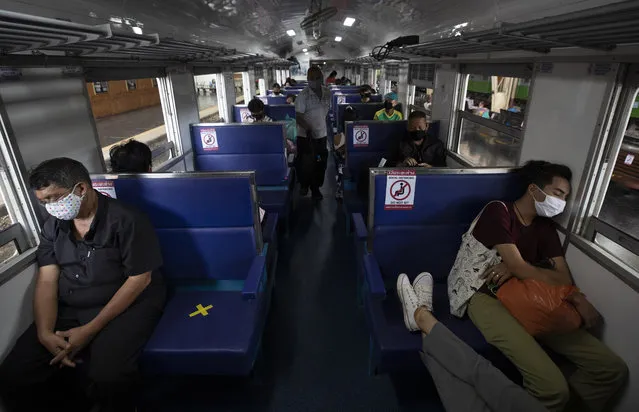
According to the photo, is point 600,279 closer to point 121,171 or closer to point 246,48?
point 121,171

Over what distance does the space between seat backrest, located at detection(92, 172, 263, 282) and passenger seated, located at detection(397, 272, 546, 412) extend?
4.62 ft

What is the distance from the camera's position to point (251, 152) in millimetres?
4566

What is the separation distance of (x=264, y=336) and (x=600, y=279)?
242cm

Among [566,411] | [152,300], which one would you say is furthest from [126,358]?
[566,411]

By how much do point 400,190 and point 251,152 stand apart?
2681 mm

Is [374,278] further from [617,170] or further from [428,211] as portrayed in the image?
[617,170]

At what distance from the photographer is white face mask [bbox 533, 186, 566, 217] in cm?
203

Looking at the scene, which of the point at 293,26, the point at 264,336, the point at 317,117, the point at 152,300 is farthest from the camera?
the point at 293,26

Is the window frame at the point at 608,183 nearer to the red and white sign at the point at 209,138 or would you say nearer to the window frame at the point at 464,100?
the window frame at the point at 464,100

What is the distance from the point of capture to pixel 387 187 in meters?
2.45

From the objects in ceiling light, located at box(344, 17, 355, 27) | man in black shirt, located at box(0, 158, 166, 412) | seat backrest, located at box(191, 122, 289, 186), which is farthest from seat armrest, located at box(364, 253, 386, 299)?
ceiling light, located at box(344, 17, 355, 27)

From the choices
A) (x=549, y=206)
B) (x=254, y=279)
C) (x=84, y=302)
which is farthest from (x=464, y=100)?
(x=84, y=302)

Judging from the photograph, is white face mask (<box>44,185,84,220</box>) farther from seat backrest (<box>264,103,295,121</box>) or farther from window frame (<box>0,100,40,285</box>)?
seat backrest (<box>264,103,295,121</box>)

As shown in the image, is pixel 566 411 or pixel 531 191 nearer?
pixel 566 411
